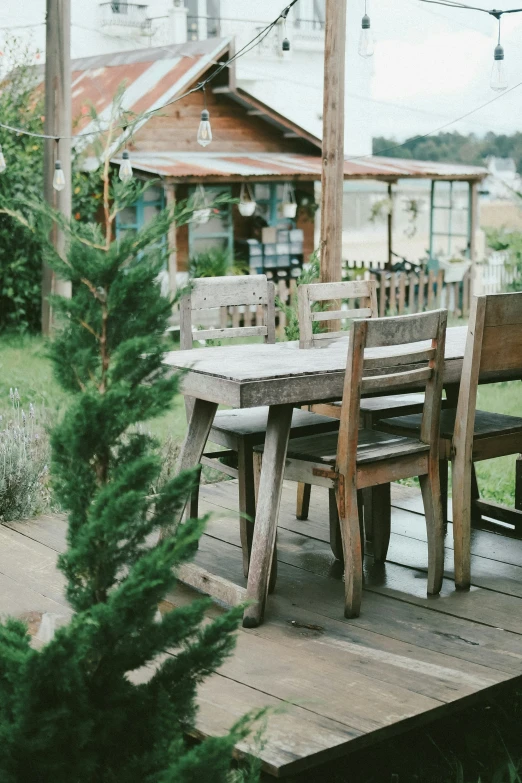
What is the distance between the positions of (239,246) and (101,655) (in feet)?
47.7

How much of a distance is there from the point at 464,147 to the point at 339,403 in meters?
51.3

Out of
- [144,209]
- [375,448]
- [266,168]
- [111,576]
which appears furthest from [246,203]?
[111,576]

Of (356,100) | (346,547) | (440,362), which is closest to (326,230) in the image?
(440,362)

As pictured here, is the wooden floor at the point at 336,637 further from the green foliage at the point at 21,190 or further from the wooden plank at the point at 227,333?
the green foliage at the point at 21,190

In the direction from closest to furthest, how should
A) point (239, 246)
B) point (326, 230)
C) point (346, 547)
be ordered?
point (346, 547)
point (326, 230)
point (239, 246)

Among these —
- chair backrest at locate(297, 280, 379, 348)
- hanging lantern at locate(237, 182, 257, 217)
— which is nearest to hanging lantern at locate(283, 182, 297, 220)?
hanging lantern at locate(237, 182, 257, 217)

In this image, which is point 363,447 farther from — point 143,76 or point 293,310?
point 143,76

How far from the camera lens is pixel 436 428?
384 cm

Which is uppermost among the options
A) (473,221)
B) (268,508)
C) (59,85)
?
(59,85)

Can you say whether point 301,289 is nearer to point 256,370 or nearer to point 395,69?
point 256,370

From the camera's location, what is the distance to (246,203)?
14.8 metres

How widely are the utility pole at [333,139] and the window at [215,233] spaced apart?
9526mm

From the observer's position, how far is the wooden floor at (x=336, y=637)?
2.82 meters

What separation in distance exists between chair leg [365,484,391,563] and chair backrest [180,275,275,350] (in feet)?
2.99
